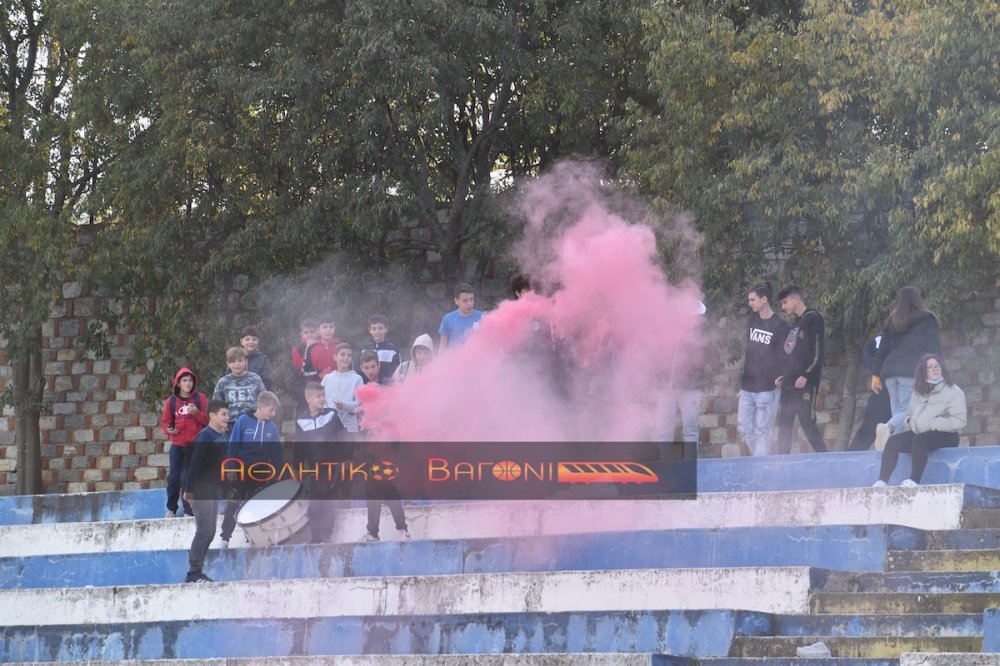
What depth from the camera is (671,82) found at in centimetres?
2114

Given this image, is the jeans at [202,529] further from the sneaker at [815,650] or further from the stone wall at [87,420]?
the stone wall at [87,420]

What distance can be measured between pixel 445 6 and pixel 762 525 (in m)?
11.4

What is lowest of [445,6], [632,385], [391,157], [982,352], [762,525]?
[762,525]

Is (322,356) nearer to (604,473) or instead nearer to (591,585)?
(604,473)

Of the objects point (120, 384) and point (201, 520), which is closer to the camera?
point (201, 520)

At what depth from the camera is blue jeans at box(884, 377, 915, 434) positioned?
14055mm

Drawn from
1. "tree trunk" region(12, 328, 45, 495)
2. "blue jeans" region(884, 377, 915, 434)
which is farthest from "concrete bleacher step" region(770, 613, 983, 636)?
"tree trunk" region(12, 328, 45, 495)

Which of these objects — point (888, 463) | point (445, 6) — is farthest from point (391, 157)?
point (888, 463)

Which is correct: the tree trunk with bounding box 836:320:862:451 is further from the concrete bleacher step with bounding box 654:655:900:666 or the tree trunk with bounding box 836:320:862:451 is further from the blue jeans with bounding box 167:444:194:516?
the concrete bleacher step with bounding box 654:655:900:666

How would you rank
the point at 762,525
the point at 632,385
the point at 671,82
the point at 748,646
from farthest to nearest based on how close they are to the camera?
1. the point at 671,82
2. the point at 632,385
3. the point at 762,525
4. the point at 748,646

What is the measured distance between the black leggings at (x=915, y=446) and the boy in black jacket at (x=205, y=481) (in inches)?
207

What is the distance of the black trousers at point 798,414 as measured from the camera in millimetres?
15047

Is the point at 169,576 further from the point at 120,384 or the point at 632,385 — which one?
the point at 120,384

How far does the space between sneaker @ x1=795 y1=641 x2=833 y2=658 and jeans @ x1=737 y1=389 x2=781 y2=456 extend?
5244mm
